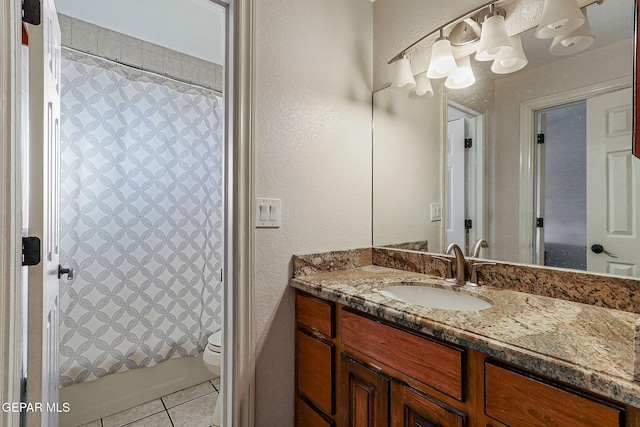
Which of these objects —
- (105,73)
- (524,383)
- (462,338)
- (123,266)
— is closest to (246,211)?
(462,338)

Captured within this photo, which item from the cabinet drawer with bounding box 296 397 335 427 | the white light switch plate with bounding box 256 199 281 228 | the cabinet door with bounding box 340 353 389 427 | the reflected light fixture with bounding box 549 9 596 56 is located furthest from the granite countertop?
the reflected light fixture with bounding box 549 9 596 56

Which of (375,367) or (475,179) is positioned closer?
(375,367)

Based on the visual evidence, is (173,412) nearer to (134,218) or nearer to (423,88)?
(134,218)

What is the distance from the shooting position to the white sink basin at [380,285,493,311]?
1.16 m

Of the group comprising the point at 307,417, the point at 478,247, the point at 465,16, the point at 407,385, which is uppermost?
the point at 465,16

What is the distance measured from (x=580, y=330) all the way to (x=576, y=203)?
1.66 feet

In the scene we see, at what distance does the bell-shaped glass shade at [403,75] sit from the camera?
5.00 feet

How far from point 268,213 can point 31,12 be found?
974 mm

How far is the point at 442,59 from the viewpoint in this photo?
137cm

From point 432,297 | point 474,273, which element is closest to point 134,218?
point 432,297

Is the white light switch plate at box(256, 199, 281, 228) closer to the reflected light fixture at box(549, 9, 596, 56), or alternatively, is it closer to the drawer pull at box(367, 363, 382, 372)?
the drawer pull at box(367, 363, 382, 372)

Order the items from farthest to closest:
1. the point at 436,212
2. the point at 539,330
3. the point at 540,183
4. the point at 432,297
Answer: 1. the point at 436,212
2. the point at 432,297
3. the point at 540,183
4. the point at 539,330

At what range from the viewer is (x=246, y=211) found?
4.11ft

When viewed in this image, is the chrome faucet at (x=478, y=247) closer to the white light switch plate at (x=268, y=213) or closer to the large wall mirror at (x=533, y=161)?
the large wall mirror at (x=533, y=161)
